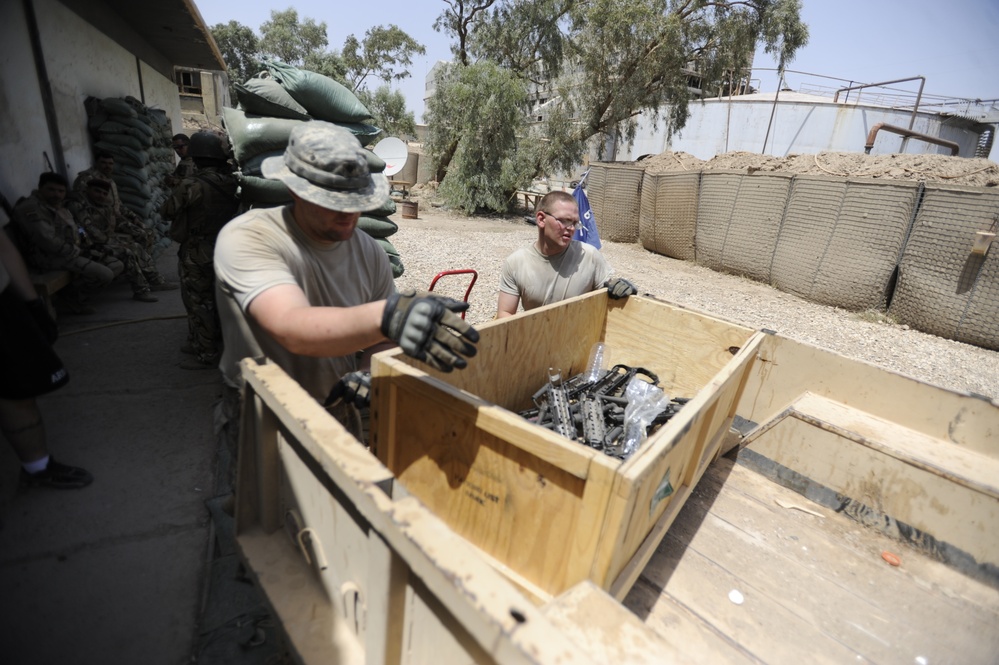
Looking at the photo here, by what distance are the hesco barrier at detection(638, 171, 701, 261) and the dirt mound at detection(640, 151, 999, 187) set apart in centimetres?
51

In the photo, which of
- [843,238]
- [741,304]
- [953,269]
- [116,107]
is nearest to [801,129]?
[843,238]

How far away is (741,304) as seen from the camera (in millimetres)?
8312

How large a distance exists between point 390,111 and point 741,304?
2807cm

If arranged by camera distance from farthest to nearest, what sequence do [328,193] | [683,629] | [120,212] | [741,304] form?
[741,304], [120,212], [328,193], [683,629]

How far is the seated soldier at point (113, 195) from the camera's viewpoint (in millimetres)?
5633

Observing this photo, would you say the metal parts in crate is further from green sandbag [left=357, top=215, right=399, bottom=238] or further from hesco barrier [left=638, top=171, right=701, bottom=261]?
hesco barrier [left=638, top=171, right=701, bottom=261]

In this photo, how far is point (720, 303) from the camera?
827 centimetres

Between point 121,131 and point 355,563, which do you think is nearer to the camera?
point 355,563

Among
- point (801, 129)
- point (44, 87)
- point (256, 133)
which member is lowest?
point (256, 133)

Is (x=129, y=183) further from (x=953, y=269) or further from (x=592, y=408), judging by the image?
(x=953, y=269)

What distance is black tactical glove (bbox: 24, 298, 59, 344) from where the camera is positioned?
263 cm

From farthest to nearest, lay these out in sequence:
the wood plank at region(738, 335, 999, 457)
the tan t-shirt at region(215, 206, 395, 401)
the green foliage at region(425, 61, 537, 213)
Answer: the green foliage at region(425, 61, 537, 213)
the wood plank at region(738, 335, 999, 457)
the tan t-shirt at region(215, 206, 395, 401)

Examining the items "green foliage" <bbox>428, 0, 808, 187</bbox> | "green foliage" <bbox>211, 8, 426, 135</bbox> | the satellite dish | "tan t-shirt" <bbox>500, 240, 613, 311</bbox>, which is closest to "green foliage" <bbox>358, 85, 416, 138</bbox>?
"green foliage" <bbox>211, 8, 426, 135</bbox>

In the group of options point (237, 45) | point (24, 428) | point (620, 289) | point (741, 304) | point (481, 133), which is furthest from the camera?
point (237, 45)
